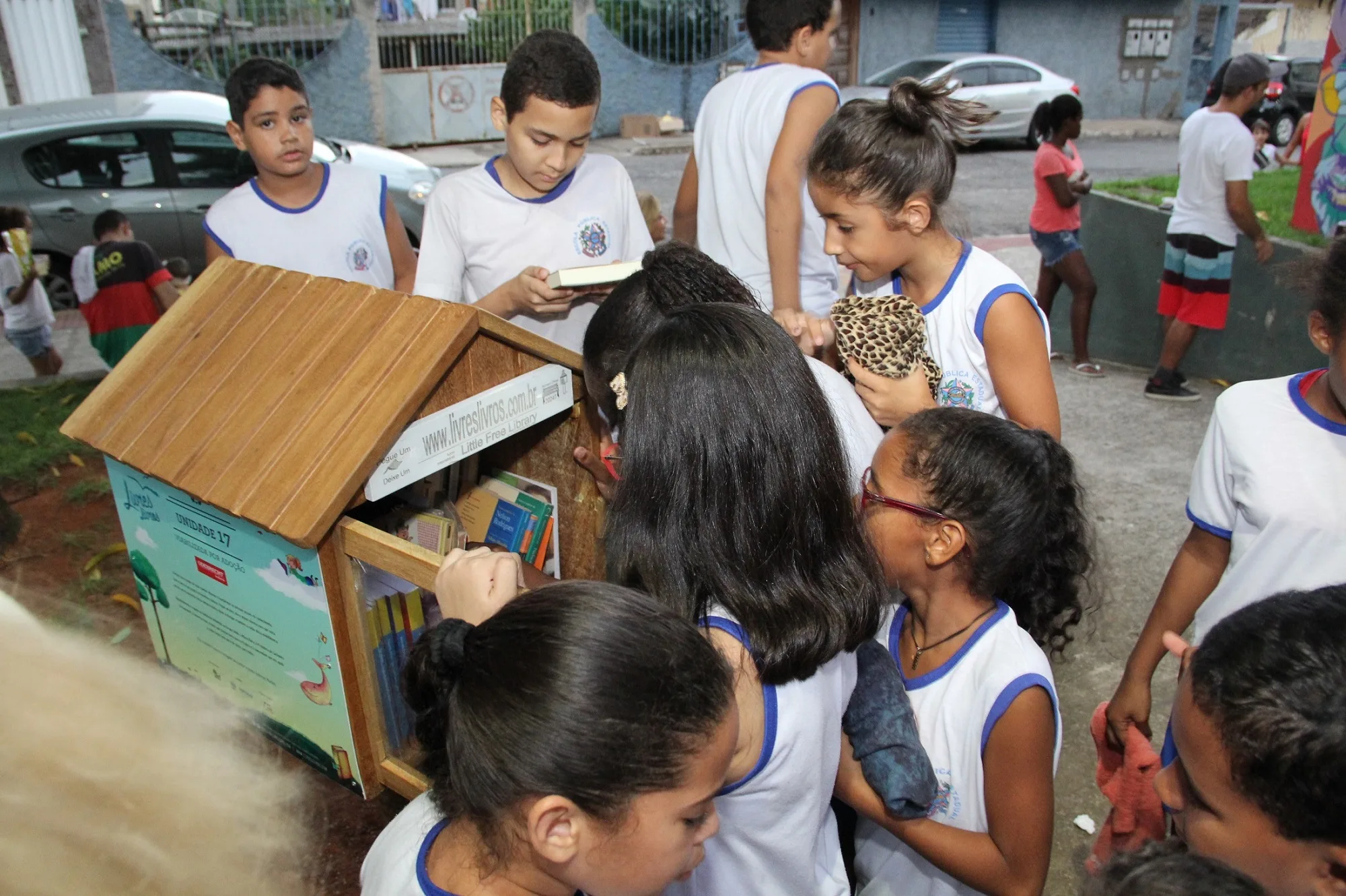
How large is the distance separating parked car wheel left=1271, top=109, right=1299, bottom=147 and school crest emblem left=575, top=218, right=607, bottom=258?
1909 centimetres

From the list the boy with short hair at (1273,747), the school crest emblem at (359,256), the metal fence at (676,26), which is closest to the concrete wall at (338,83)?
the metal fence at (676,26)

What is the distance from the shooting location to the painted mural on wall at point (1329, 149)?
5.78 m

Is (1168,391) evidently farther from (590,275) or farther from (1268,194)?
(590,275)

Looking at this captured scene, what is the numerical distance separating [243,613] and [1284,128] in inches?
819

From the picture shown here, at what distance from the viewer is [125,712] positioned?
2.34 metres

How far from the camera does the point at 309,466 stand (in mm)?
2115

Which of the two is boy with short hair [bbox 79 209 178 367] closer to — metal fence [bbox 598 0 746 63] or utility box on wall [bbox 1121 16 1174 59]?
metal fence [bbox 598 0 746 63]

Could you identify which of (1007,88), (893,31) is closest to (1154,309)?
(1007,88)

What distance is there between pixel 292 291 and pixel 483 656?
1625 millimetres

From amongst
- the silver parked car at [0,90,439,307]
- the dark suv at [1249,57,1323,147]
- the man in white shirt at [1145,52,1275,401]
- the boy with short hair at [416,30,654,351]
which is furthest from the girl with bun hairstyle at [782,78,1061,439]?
the dark suv at [1249,57,1323,147]

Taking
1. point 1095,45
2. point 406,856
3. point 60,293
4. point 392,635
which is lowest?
point 60,293

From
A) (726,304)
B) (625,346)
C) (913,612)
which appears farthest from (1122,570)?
(726,304)

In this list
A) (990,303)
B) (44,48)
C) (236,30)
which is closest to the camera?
(990,303)

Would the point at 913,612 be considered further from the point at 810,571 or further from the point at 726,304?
the point at 726,304
